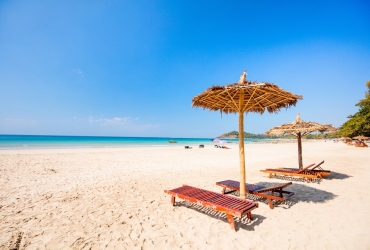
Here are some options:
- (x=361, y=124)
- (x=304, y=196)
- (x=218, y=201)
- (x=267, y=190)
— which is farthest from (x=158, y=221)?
(x=361, y=124)

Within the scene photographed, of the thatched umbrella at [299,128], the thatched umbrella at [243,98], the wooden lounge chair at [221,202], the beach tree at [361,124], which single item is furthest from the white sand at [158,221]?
the beach tree at [361,124]

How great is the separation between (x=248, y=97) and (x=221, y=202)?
3.02 metres

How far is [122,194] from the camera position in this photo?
5953 millimetres

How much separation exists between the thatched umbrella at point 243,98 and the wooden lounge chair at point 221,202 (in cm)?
72

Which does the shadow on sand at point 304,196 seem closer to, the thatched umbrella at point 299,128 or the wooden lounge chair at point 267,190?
the wooden lounge chair at point 267,190

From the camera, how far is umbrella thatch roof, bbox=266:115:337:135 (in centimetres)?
791

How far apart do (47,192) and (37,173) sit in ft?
12.5

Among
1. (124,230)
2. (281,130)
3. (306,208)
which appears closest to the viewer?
(124,230)

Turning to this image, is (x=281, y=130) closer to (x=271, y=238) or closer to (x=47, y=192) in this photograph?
(x=271, y=238)

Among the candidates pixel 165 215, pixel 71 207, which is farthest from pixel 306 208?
pixel 71 207

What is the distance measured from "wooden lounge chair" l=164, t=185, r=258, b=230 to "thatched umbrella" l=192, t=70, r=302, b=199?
0.72 m

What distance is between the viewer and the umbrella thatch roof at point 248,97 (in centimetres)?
414

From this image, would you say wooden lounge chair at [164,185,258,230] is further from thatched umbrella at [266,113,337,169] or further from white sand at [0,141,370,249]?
thatched umbrella at [266,113,337,169]

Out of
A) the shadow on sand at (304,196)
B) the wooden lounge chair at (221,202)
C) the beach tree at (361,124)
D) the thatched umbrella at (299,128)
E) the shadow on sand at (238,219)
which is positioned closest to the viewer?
the wooden lounge chair at (221,202)
